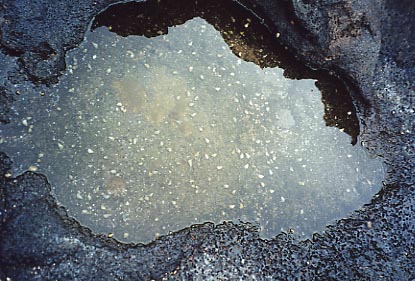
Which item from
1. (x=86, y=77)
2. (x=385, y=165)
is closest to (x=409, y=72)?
(x=385, y=165)

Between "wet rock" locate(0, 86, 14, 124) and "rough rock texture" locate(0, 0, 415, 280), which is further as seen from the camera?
"wet rock" locate(0, 86, 14, 124)

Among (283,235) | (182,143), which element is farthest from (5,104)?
(283,235)

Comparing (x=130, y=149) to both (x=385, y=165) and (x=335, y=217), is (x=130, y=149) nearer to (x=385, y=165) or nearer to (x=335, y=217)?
(x=335, y=217)

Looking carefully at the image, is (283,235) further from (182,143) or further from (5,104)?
(5,104)

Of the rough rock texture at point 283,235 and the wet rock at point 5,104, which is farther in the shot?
the wet rock at point 5,104
